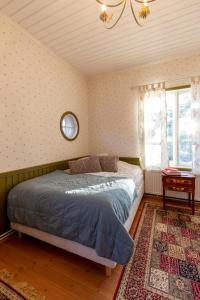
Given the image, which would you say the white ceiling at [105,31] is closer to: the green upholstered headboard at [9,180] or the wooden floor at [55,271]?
the green upholstered headboard at [9,180]

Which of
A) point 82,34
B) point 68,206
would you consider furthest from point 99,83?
point 68,206

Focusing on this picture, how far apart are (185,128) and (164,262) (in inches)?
92.1

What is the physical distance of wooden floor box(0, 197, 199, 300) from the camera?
4.33 ft

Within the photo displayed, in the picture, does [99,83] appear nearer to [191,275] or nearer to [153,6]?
[153,6]

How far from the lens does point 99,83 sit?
3.71 metres

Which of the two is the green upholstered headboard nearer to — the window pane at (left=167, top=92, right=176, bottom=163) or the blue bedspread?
the blue bedspread

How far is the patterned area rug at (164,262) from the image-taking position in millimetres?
1301

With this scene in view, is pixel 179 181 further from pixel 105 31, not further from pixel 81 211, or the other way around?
pixel 105 31

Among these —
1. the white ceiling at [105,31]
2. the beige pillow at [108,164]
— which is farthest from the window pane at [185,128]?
the beige pillow at [108,164]

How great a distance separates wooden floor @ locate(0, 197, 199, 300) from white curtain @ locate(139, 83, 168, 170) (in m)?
2.07

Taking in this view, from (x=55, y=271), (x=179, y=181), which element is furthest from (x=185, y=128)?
(x=55, y=271)

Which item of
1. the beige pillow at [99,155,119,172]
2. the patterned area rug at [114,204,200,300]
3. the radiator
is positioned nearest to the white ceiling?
the beige pillow at [99,155,119,172]

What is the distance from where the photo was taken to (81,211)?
150cm

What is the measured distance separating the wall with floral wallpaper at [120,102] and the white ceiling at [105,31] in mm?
219
